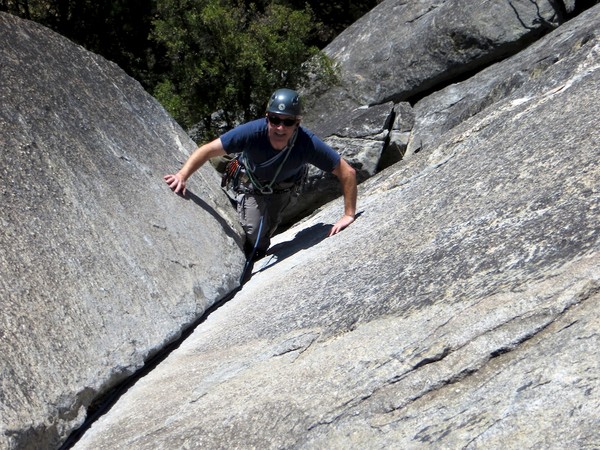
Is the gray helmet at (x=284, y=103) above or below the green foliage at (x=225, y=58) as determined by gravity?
below

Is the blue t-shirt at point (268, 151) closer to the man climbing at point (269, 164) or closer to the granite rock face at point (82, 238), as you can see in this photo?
the man climbing at point (269, 164)

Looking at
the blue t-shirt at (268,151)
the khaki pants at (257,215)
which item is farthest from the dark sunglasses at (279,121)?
the khaki pants at (257,215)

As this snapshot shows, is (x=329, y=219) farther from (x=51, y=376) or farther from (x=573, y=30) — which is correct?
(x=573, y=30)

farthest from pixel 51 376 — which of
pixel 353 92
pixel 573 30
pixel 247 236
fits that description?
pixel 353 92

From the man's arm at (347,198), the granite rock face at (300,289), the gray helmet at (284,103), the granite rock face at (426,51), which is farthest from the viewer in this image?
the granite rock face at (426,51)

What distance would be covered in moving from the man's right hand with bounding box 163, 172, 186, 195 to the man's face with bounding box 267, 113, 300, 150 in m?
0.65

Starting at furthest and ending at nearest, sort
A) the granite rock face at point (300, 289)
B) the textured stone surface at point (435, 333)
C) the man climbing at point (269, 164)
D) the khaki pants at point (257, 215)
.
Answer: the khaki pants at point (257, 215), the man climbing at point (269, 164), the granite rock face at point (300, 289), the textured stone surface at point (435, 333)

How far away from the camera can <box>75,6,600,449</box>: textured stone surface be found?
8.36ft

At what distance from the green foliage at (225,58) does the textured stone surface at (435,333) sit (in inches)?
231

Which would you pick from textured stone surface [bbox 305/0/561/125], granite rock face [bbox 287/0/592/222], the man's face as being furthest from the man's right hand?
textured stone surface [bbox 305/0/561/125]

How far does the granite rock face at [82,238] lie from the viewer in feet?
10.6

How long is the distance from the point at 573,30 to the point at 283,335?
6.75m

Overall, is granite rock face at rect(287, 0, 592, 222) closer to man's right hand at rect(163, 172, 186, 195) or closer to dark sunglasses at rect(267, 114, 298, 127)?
dark sunglasses at rect(267, 114, 298, 127)

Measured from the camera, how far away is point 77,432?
341cm
